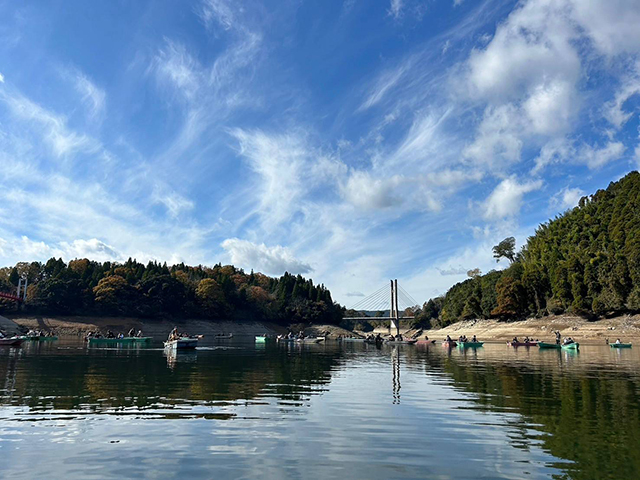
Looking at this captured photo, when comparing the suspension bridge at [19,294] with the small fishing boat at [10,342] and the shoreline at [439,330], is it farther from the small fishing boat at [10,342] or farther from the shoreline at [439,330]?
the small fishing boat at [10,342]

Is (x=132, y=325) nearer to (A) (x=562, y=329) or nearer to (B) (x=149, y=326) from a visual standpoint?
(B) (x=149, y=326)

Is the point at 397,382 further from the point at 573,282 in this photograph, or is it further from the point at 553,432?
the point at 573,282

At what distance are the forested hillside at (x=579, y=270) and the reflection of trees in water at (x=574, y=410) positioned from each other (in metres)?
64.4

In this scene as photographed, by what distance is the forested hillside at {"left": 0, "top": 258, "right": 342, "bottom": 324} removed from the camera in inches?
5182

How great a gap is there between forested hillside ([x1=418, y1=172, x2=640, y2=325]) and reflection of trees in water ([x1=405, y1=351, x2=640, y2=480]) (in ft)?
211

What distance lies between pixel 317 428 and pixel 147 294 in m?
140

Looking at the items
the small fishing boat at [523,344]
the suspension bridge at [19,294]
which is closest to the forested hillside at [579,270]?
the small fishing boat at [523,344]

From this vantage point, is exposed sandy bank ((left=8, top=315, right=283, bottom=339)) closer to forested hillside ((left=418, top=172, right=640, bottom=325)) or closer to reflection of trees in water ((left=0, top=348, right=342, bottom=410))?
forested hillside ((left=418, top=172, right=640, bottom=325))

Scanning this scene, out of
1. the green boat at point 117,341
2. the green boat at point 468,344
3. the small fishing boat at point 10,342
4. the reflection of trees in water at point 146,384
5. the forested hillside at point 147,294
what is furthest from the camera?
the forested hillside at point 147,294

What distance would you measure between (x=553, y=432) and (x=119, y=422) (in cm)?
1393

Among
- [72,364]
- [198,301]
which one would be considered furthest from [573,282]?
[198,301]

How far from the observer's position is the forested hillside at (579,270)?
86.3 m

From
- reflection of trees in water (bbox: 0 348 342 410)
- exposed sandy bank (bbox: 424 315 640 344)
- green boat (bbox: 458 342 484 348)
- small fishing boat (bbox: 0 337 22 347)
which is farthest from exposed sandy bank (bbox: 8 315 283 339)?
reflection of trees in water (bbox: 0 348 342 410)

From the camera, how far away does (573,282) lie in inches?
3743
